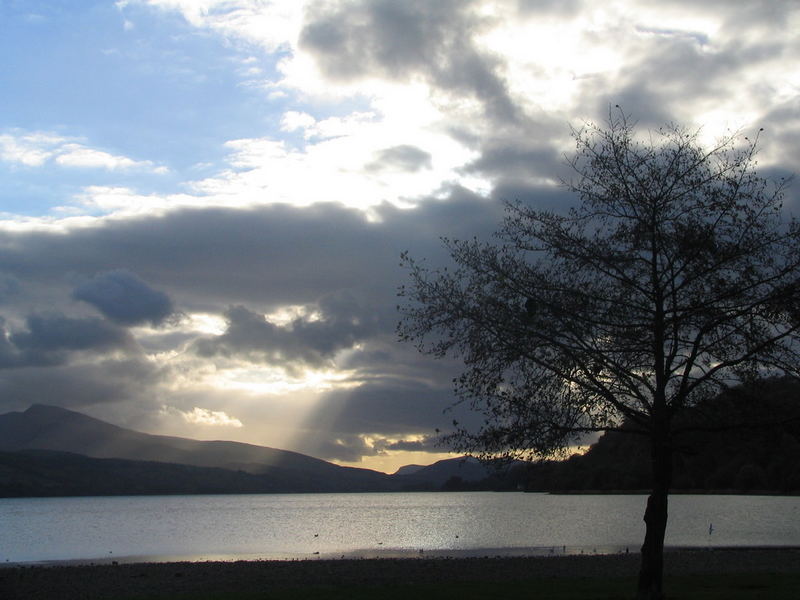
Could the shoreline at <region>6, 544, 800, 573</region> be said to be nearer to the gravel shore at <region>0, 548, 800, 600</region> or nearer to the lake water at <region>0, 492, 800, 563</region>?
the lake water at <region>0, 492, 800, 563</region>

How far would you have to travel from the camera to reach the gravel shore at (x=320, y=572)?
105 ft

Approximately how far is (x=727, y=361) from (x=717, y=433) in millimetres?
Result: 1921

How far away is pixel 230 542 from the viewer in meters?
73.6

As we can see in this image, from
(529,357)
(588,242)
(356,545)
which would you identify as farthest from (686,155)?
(356,545)

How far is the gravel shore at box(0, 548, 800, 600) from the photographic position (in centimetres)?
3192

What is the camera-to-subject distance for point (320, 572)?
3766 centimetres

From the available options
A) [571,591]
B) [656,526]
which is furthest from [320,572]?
[656,526]

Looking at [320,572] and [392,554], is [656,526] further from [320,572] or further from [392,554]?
[392,554]

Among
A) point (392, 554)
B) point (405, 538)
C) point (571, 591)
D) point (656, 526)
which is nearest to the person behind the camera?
point (656, 526)

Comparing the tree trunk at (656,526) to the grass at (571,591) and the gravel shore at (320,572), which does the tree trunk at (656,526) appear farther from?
the gravel shore at (320,572)

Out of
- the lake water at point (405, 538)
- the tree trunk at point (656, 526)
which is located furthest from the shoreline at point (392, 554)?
the tree trunk at point (656, 526)

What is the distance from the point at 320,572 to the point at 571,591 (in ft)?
60.8

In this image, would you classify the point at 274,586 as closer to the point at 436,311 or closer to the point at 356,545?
the point at 436,311

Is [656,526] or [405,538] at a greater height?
[656,526]
